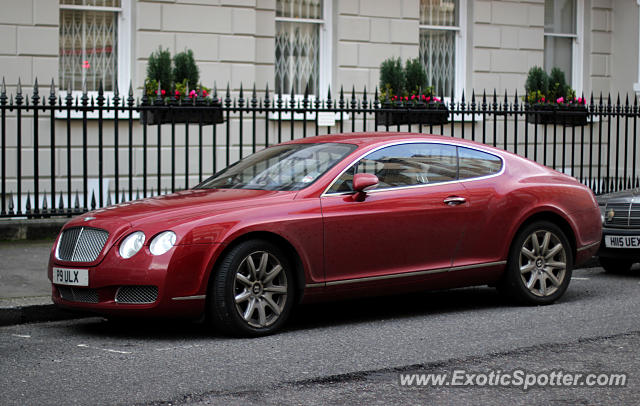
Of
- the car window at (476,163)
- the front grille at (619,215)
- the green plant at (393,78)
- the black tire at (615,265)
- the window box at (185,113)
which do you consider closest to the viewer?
the car window at (476,163)

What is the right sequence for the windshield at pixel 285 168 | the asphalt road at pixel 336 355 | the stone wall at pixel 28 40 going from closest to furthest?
the asphalt road at pixel 336 355
the windshield at pixel 285 168
the stone wall at pixel 28 40

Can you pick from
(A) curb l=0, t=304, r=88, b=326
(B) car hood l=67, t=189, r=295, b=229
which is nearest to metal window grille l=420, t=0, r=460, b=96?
(B) car hood l=67, t=189, r=295, b=229

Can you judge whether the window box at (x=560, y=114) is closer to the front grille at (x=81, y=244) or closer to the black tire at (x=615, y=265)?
the black tire at (x=615, y=265)

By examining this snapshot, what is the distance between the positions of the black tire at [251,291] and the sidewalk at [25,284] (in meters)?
1.79

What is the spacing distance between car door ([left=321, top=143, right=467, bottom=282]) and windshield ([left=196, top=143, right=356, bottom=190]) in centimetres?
A: 22

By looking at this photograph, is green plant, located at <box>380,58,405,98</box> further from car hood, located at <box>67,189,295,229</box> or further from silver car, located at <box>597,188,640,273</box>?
car hood, located at <box>67,189,295,229</box>

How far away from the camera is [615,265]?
1094cm

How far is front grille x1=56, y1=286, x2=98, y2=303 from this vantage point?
6930mm

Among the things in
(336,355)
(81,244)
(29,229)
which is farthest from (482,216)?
(29,229)

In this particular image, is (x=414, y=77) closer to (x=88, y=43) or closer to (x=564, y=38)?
(x=88, y=43)

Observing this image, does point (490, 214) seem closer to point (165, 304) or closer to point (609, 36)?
point (165, 304)

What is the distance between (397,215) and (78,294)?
96.1 inches

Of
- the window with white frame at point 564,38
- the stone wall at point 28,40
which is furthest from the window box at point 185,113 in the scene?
the window with white frame at point 564,38

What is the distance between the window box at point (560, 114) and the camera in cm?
1391
